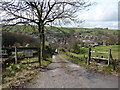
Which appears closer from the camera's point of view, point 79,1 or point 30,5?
point 30,5

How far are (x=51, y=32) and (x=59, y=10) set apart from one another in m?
2.54

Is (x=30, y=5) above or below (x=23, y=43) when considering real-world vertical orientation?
above

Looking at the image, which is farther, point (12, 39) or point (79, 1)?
point (12, 39)

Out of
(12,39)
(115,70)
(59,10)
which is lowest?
(115,70)

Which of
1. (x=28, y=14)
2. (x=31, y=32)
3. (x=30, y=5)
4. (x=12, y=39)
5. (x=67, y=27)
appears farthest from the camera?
(x=12, y=39)

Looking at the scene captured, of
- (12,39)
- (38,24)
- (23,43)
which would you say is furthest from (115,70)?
(23,43)

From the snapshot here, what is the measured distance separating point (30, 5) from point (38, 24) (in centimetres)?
228

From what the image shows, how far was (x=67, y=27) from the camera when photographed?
41.8ft

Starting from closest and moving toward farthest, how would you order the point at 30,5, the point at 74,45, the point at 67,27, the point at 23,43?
the point at 30,5
the point at 67,27
the point at 74,45
the point at 23,43

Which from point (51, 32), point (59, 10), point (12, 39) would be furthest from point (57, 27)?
point (12, 39)

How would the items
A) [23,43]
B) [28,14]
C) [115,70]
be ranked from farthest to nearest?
[23,43] → [28,14] → [115,70]

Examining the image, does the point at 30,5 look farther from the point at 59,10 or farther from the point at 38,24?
the point at 59,10

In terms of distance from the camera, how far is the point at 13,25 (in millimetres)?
10781

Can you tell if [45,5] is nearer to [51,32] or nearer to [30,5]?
[30,5]
